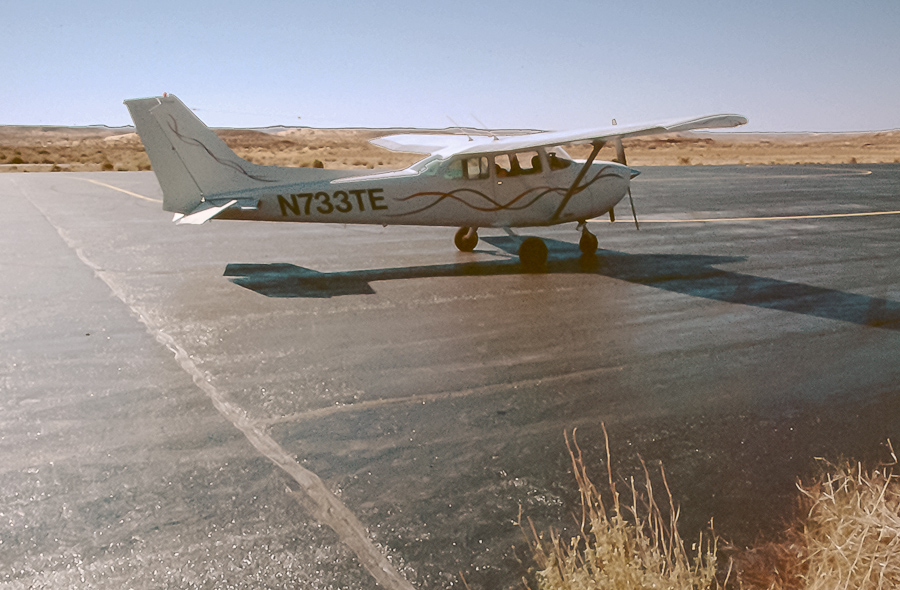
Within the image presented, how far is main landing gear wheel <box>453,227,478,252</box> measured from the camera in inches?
558

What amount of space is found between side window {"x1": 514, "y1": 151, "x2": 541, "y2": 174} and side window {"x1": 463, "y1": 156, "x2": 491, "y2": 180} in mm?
622

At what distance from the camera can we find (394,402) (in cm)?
618

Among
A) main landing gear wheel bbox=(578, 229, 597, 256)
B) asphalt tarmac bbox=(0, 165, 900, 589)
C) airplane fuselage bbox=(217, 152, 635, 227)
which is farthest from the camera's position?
main landing gear wheel bbox=(578, 229, 597, 256)

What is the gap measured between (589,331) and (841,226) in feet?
43.2

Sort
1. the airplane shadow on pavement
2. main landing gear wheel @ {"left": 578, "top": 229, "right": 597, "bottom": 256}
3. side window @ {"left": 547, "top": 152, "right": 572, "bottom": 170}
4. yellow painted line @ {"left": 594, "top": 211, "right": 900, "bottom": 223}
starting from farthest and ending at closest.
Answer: yellow painted line @ {"left": 594, "top": 211, "right": 900, "bottom": 223}, main landing gear wheel @ {"left": 578, "top": 229, "right": 597, "bottom": 256}, side window @ {"left": 547, "top": 152, "right": 572, "bottom": 170}, the airplane shadow on pavement

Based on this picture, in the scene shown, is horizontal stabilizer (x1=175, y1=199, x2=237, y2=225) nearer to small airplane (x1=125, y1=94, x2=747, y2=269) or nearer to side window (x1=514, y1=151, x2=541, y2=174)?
small airplane (x1=125, y1=94, x2=747, y2=269)

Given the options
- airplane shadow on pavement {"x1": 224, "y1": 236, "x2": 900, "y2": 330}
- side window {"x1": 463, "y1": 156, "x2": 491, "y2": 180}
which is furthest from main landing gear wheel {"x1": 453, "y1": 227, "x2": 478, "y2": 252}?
side window {"x1": 463, "y1": 156, "x2": 491, "y2": 180}

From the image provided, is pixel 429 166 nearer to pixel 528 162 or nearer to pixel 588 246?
pixel 528 162

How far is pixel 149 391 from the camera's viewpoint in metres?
6.39

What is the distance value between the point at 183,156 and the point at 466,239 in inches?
228

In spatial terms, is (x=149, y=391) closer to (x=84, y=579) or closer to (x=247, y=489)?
(x=247, y=489)

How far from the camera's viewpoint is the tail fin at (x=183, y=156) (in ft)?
37.1

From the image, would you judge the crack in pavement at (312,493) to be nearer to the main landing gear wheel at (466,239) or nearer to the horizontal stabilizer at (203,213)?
the horizontal stabilizer at (203,213)

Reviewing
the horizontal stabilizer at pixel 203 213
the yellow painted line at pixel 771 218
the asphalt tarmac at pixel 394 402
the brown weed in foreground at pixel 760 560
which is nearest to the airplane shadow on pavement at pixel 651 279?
the asphalt tarmac at pixel 394 402
